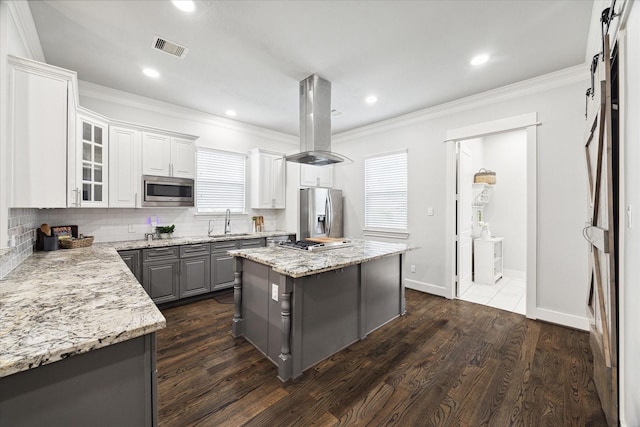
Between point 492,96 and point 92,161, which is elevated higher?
point 492,96

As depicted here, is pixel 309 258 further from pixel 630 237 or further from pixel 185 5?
pixel 185 5

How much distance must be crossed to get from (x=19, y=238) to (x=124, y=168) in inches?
61.5

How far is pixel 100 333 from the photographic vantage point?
972 mm

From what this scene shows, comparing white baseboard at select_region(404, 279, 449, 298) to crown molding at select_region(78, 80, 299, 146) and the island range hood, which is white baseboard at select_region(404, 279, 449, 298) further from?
crown molding at select_region(78, 80, 299, 146)

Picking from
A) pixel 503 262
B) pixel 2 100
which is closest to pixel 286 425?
pixel 2 100

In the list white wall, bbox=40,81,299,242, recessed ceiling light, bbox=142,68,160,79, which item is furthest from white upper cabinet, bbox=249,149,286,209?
recessed ceiling light, bbox=142,68,160,79

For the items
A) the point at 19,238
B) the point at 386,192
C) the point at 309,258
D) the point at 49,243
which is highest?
the point at 386,192

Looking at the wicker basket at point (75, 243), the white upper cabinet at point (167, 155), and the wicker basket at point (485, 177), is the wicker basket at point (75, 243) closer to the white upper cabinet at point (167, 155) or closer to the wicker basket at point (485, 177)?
the white upper cabinet at point (167, 155)

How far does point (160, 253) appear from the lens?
3471 mm

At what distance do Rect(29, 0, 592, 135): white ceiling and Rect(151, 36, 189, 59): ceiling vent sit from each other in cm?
6

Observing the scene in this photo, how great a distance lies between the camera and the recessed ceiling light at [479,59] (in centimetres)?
279

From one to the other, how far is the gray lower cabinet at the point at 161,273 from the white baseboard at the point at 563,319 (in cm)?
464

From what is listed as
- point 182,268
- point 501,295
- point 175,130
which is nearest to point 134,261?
point 182,268

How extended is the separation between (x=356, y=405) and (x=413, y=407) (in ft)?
1.29
